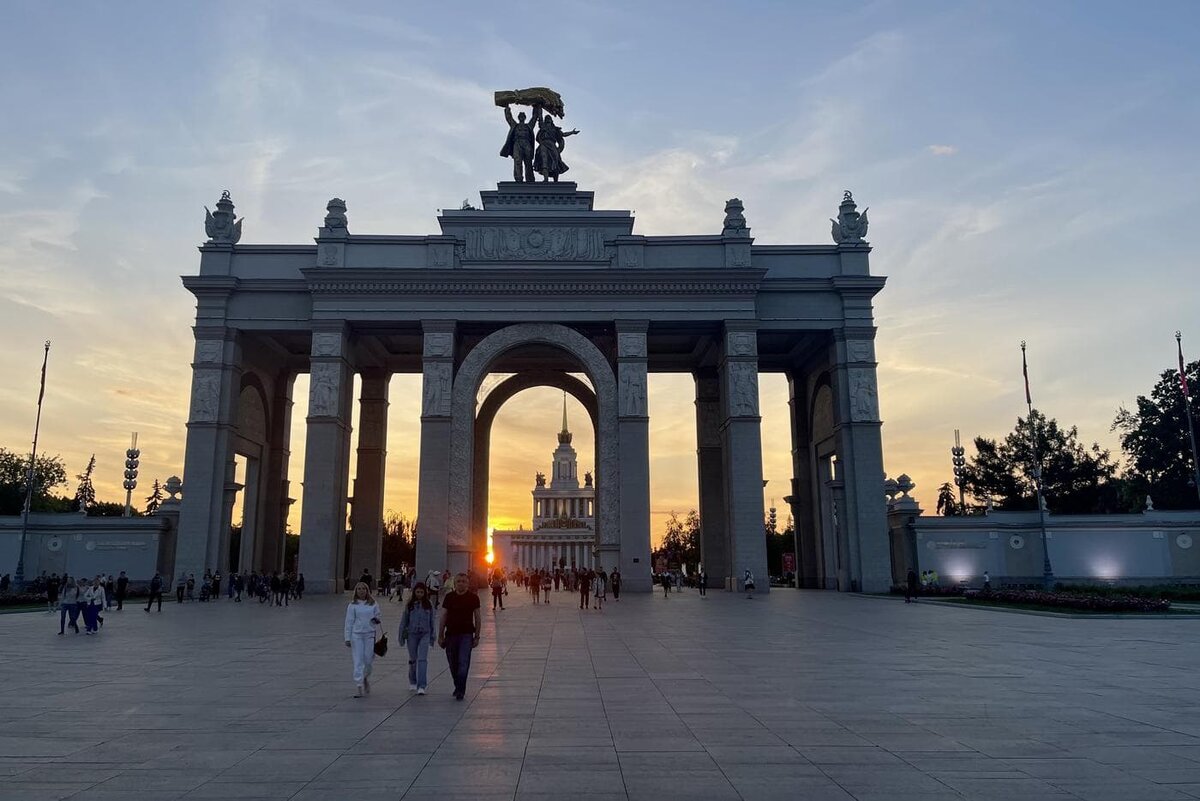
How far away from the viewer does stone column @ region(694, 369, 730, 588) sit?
49969 millimetres

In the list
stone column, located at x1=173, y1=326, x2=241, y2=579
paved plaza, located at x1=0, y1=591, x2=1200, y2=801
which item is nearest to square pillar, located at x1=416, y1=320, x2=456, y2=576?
stone column, located at x1=173, y1=326, x2=241, y2=579

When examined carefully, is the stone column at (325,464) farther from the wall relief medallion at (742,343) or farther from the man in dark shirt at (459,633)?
the man in dark shirt at (459,633)

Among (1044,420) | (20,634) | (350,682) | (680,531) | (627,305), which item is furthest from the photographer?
(680,531)

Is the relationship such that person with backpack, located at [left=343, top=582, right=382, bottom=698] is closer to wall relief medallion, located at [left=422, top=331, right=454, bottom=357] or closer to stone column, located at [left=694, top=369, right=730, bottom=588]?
wall relief medallion, located at [left=422, top=331, right=454, bottom=357]

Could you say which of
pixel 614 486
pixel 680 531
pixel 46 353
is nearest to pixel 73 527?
pixel 46 353

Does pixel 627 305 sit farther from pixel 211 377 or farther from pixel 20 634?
pixel 20 634

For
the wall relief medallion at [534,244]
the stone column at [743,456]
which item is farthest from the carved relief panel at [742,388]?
the wall relief medallion at [534,244]

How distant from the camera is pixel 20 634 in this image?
838 inches

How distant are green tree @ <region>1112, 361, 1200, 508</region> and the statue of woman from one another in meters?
51.6

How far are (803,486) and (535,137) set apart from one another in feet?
91.2

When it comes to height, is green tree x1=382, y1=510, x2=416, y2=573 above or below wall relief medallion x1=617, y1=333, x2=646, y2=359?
below

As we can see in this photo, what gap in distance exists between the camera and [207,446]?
42.3 m

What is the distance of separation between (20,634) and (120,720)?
1510cm

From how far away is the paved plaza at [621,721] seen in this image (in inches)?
273
